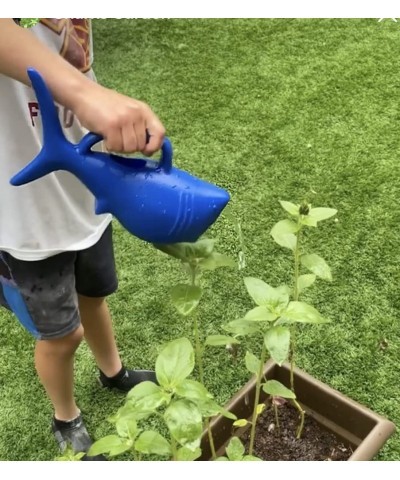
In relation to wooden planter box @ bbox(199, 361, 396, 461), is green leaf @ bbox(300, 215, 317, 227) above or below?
above

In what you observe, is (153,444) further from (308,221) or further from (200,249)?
(308,221)

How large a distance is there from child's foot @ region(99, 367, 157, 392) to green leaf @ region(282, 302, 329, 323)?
75cm

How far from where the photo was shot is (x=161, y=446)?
0.79 metres

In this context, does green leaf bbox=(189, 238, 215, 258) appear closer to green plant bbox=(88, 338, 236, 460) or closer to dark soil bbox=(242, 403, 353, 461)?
green plant bbox=(88, 338, 236, 460)

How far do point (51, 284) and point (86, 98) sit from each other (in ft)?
1.52

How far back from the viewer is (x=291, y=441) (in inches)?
45.1

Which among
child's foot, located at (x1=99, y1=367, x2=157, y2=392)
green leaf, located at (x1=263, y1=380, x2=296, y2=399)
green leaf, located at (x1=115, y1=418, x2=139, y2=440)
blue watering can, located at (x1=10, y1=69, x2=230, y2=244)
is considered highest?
blue watering can, located at (x1=10, y1=69, x2=230, y2=244)

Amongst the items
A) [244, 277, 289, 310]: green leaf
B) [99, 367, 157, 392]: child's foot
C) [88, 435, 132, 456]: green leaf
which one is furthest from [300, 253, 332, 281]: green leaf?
[99, 367, 157, 392]: child's foot

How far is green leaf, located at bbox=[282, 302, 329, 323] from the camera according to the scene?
809mm

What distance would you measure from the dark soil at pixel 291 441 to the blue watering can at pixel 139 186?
1.66ft

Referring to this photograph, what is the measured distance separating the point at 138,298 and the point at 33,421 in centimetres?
41

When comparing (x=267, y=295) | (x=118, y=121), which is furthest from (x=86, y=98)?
(x=267, y=295)

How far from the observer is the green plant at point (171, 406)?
684 mm

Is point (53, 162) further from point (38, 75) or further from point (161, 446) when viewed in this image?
point (161, 446)
